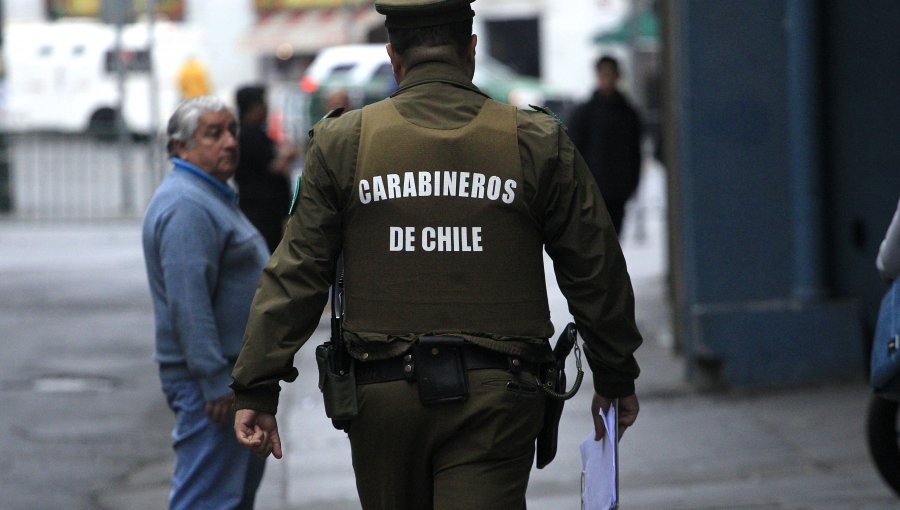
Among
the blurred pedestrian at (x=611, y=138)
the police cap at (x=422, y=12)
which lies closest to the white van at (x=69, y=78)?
the blurred pedestrian at (x=611, y=138)

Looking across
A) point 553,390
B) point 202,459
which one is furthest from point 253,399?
point 202,459

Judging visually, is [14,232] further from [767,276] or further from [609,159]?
[767,276]

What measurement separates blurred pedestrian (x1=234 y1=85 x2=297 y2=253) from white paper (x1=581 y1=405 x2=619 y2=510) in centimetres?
624

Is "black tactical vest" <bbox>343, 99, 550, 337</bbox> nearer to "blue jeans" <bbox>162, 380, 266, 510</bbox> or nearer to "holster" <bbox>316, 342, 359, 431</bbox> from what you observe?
"holster" <bbox>316, 342, 359, 431</bbox>

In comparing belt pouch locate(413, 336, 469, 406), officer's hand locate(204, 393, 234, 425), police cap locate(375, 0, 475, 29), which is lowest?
officer's hand locate(204, 393, 234, 425)

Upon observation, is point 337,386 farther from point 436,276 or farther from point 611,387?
point 611,387

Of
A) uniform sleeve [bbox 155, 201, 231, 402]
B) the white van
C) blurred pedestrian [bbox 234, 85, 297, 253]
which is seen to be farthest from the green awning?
uniform sleeve [bbox 155, 201, 231, 402]

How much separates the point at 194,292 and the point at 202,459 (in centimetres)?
54

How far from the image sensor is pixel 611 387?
3.88m

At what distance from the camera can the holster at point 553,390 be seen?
3.83 meters

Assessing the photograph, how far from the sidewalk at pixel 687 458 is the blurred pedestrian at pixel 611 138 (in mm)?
3030

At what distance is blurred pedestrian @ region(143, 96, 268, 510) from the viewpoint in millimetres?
4863

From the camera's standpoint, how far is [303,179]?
3779 millimetres

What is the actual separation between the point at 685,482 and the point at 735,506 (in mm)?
571
